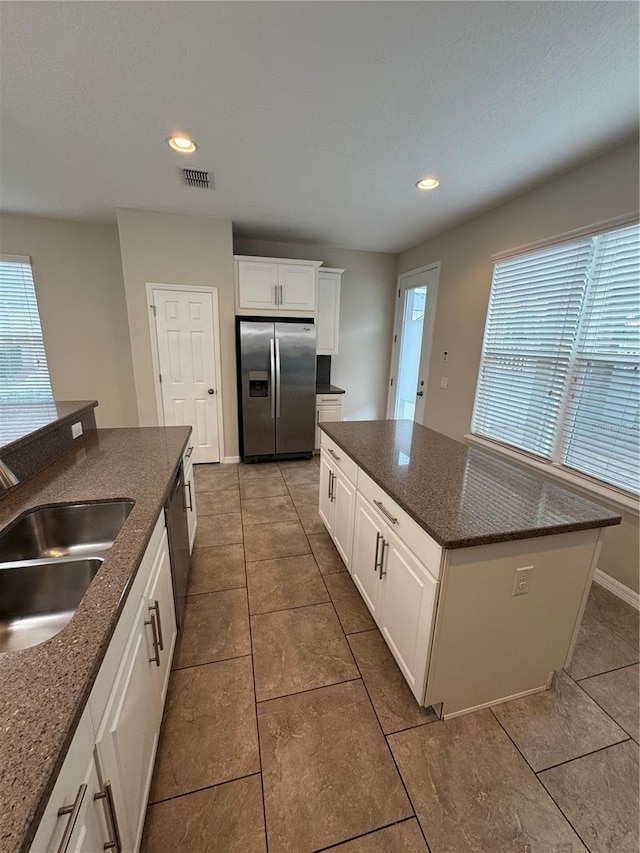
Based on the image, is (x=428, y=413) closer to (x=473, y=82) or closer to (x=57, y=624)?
(x=473, y=82)

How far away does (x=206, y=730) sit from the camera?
1.34m

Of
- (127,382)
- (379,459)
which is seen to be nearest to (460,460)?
(379,459)

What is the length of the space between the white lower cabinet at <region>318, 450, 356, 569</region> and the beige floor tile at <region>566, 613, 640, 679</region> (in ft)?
4.03

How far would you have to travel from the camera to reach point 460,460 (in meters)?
1.87

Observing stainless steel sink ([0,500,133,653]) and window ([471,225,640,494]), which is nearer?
stainless steel sink ([0,500,133,653])

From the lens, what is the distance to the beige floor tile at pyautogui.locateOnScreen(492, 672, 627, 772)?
4.32ft

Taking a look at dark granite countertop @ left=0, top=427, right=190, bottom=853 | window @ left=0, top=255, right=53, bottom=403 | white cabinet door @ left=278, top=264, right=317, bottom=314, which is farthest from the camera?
white cabinet door @ left=278, top=264, right=317, bottom=314

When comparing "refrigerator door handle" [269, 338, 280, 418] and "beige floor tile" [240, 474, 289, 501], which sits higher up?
"refrigerator door handle" [269, 338, 280, 418]

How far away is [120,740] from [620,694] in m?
2.02

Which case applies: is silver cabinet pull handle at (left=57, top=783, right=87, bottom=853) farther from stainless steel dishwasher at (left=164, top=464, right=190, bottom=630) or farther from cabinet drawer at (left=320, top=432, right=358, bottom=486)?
cabinet drawer at (left=320, top=432, right=358, bottom=486)

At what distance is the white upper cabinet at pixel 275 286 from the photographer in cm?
377

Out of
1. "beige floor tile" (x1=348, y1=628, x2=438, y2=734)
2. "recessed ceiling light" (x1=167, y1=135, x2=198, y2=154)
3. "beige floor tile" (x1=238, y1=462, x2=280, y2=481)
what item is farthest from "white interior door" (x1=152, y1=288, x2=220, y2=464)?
"beige floor tile" (x1=348, y1=628, x2=438, y2=734)

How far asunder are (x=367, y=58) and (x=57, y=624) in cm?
250

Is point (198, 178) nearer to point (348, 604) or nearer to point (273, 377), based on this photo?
point (273, 377)
